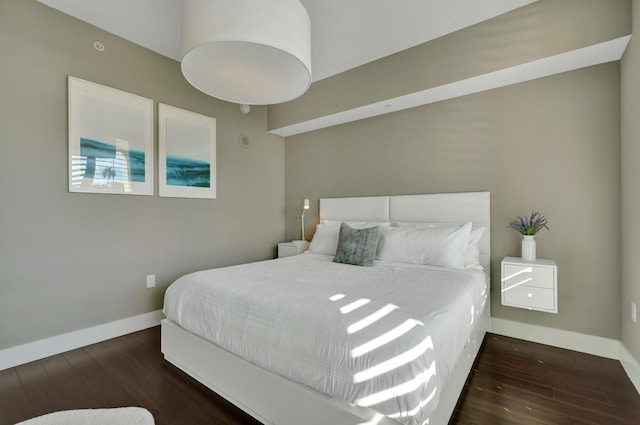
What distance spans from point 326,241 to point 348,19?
2173mm

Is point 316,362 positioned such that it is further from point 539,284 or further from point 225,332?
point 539,284

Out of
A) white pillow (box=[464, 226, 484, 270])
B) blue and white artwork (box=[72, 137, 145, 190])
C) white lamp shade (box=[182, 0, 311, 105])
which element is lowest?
white pillow (box=[464, 226, 484, 270])

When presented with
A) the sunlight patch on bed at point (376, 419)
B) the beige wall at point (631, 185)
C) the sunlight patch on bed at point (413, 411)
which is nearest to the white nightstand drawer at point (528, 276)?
the beige wall at point (631, 185)

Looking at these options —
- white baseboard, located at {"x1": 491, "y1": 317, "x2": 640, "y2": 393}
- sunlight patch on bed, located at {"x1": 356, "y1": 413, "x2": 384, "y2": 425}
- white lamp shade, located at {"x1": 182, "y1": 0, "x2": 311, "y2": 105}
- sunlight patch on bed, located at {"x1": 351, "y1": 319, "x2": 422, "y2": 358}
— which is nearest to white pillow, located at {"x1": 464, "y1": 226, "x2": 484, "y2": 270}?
white baseboard, located at {"x1": 491, "y1": 317, "x2": 640, "y2": 393}

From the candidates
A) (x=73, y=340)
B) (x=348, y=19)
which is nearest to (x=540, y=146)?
(x=348, y=19)

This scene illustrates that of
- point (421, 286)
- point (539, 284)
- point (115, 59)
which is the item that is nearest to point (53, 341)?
point (115, 59)

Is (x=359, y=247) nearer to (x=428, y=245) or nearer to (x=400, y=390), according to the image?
(x=428, y=245)

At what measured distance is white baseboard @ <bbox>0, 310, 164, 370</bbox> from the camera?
2.16m

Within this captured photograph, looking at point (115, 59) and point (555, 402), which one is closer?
point (555, 402)

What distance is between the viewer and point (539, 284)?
7.56 ft

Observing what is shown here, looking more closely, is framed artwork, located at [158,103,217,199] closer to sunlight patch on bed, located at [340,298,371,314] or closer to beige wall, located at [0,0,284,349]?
beige wall, located at [0,0,284,349]

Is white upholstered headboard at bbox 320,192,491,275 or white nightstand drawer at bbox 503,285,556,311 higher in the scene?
white upholstered headboard at bbox 320,192,491,275

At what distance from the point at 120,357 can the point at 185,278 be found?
3.01ft

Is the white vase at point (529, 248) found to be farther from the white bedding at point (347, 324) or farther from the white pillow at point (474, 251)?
the white bedding at point (347, 324)
